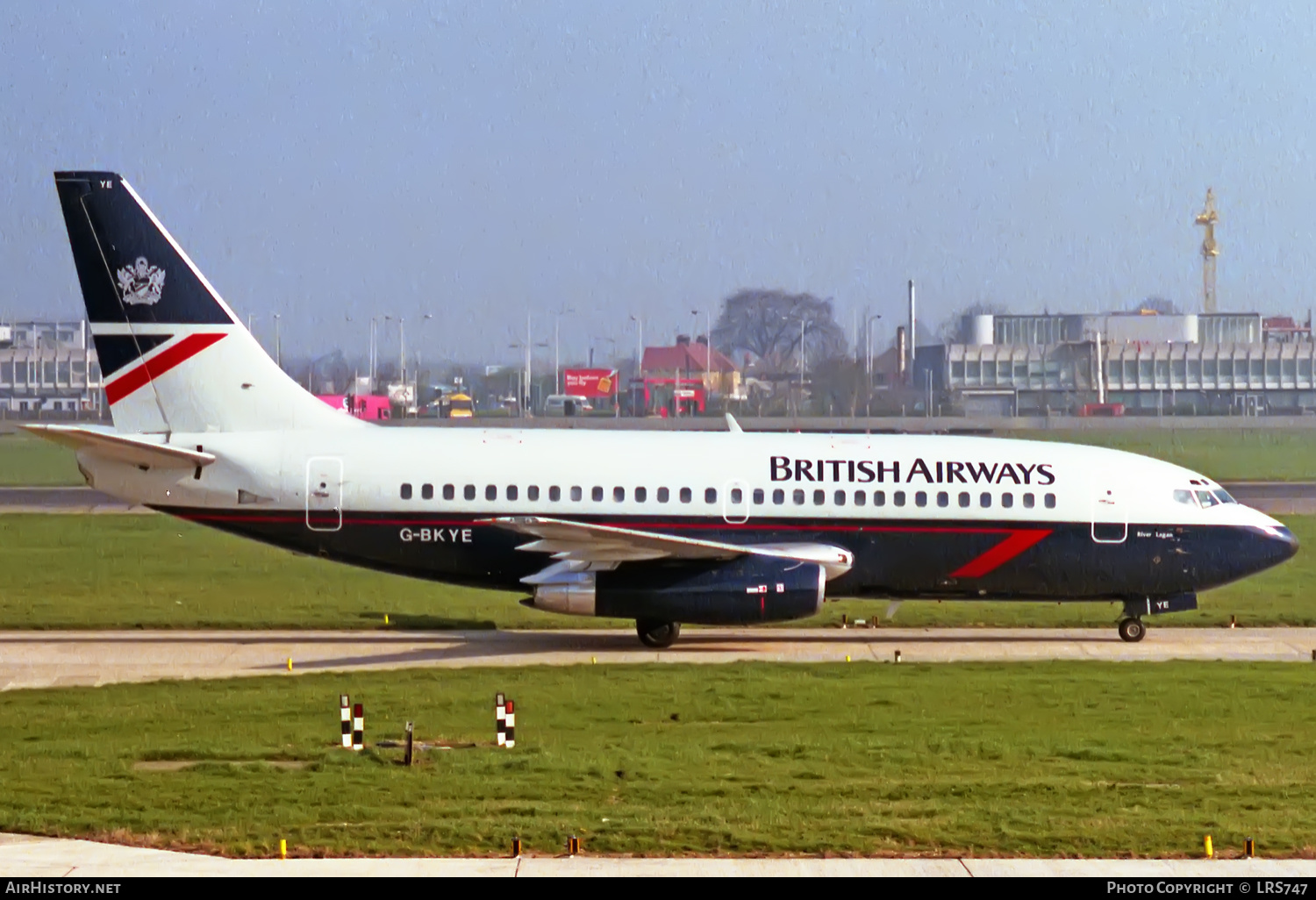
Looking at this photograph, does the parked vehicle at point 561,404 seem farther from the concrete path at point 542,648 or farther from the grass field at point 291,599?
the concrete path at point 542,648

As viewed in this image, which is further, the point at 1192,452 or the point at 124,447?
the point at 1192,452

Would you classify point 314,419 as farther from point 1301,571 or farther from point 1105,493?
point 1301,571

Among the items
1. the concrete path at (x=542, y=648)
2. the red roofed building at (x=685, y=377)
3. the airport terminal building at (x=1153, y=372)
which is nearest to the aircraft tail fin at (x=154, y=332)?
the concrete path at (x=542, y=648)

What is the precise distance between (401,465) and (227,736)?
962cm

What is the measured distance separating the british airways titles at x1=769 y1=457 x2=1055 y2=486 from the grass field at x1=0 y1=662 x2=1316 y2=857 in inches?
166

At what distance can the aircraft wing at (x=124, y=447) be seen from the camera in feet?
90.1

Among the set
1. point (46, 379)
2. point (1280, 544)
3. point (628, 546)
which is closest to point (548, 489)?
point (628, 546)

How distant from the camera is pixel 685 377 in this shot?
12425 centimetres

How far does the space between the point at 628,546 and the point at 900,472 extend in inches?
200

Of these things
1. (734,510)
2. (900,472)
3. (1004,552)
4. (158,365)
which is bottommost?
(1004,552)

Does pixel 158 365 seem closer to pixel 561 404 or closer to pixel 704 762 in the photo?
pixel 704 762

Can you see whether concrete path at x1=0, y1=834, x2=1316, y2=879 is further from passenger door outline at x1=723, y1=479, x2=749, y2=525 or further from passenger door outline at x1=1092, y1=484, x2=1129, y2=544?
passenger door outline at x1=1092, y1=484, x2=1129, y2=544

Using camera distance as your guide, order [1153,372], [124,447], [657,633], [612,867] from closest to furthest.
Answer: [612,867] → [124,447] → [657,633] → [1153,372]

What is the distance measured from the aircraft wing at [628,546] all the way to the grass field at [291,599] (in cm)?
403
